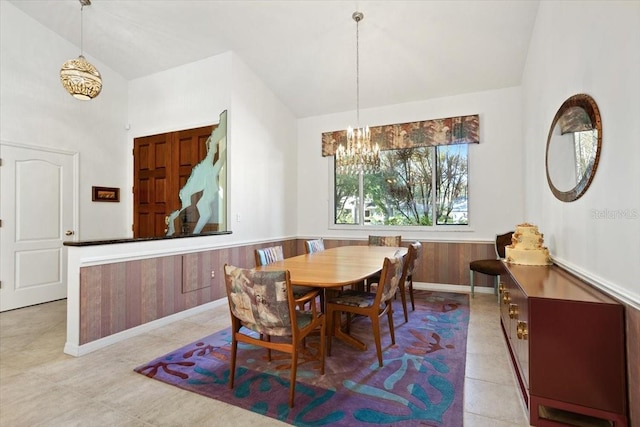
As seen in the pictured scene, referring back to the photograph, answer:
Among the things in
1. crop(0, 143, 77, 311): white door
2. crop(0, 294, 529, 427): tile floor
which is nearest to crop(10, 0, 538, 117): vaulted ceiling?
crop(0, 143, 77, 311): white door

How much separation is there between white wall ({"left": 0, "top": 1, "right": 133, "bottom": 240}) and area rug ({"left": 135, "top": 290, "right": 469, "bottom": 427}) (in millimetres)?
3246

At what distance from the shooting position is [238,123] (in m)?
4.28

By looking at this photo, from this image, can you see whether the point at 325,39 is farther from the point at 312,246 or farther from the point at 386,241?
→ the point at 386,241

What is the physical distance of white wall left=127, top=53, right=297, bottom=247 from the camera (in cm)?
421

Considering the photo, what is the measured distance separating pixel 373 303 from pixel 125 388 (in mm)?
1839

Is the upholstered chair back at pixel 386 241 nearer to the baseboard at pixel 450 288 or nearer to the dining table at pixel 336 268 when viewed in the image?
the dining table at pixel 336 268

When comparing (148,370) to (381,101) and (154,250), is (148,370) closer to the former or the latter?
(154,250)

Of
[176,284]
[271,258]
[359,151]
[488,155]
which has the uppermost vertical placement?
[488,155]

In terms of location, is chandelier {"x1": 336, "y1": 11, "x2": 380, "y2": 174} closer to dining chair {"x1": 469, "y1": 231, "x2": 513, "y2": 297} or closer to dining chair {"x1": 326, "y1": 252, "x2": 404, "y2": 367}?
dining chair {"x1": 326, "y1": 252, "x2": 404, "y2": 367}

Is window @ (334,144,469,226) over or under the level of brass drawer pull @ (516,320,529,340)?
over

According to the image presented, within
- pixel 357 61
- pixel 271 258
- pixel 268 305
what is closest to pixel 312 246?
pixel 271 258

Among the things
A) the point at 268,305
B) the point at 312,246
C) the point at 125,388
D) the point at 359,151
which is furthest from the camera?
the point at 312,246

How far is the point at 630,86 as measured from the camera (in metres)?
1.40

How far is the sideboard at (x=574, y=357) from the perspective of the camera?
146 centimetres
